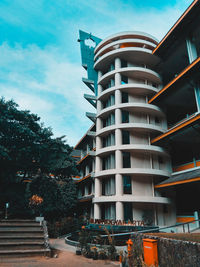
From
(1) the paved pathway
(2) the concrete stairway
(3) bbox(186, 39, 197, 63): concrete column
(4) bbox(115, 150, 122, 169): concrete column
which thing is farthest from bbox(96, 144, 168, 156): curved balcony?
(1) the paved pathway

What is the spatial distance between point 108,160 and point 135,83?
1062cm

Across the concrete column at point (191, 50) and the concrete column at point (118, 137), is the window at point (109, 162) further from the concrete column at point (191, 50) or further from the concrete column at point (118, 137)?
the concrete column at point (191, 50)

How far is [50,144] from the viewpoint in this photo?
26.7 m

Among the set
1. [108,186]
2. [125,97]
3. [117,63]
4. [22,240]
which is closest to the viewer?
[22,240]

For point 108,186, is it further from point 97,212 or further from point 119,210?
point 119,210

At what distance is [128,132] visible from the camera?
81.0 ft

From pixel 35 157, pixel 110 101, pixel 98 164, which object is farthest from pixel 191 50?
pixel 35 157

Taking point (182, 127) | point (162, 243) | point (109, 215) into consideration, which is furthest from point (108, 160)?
point (162, 243)

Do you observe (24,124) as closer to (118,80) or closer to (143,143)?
(118,80)

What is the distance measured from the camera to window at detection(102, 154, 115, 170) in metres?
23.9

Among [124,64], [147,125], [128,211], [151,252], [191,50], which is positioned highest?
[124,64]

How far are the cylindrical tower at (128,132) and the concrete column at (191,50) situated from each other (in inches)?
227

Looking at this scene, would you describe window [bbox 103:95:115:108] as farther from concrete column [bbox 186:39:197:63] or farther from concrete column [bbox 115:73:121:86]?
concrete column [bbox 186:39:197:63]

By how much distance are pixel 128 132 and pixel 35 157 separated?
1187cm
